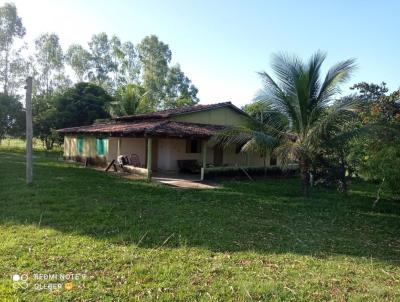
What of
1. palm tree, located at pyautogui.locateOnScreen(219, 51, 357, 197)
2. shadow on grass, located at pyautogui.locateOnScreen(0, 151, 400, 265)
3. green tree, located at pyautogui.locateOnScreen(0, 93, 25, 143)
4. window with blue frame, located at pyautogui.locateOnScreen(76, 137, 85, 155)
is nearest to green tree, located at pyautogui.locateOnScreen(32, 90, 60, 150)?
green tree, located at pyautogui.locateOnScreen(0, 93, 25, 143)

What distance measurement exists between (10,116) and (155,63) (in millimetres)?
22473

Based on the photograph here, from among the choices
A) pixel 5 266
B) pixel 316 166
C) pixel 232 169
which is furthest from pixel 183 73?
pixel 5 266

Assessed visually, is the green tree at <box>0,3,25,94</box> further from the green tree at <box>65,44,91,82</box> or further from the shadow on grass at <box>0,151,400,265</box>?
the shadow on grass at <box>0,151,400,265</box>

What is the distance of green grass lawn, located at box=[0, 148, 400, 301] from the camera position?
432 cm

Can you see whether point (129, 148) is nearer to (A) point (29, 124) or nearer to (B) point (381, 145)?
(A) point (29, 124)

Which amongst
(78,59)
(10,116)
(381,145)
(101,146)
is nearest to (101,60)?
(78,59)

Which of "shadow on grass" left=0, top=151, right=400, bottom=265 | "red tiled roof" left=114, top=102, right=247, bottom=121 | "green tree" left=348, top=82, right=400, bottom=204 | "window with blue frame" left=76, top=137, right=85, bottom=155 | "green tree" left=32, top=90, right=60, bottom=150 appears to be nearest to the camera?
"shadow on grass" left=0, top=151, right=400, bottom=265

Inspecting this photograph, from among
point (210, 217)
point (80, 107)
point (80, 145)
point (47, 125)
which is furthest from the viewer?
point (47, 125)

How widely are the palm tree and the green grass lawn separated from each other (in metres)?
1.93

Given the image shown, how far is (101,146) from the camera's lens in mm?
21719

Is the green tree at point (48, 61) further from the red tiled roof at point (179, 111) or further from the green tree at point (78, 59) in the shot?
the red tiled roof at point (179, 111)

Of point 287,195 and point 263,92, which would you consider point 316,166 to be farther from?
point 263,92

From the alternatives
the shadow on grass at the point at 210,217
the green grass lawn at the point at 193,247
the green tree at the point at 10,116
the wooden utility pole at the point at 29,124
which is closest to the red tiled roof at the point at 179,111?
the shadow on grass at the point at 210,217

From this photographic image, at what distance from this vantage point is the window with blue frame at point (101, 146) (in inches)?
840
